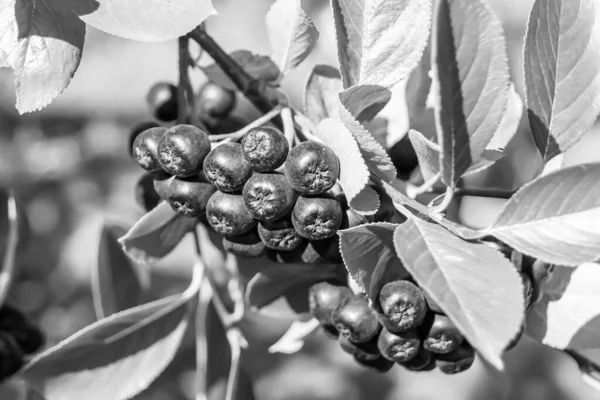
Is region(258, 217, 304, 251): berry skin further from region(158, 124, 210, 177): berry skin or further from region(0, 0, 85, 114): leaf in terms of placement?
region(0, 0, 85, 114): leaf

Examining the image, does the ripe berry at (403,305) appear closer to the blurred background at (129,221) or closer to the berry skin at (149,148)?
the berry skin at (149,148)

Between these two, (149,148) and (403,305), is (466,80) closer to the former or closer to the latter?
(403,305)

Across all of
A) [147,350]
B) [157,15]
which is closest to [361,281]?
[157,15]

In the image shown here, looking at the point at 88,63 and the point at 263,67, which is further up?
the point at 263,67

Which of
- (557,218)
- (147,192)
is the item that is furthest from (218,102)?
(557,218)

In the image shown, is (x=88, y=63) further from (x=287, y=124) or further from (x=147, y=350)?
(x=287, y=124)

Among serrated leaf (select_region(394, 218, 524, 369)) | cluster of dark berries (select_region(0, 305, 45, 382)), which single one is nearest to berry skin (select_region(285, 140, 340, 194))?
serrated leaf (select_region(394, 218, 524, 369))

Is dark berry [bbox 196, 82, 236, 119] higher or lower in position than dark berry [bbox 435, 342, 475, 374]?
higher

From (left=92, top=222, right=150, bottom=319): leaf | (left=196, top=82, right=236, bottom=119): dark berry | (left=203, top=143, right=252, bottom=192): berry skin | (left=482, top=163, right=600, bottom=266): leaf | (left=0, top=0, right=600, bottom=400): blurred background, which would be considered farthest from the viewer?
(left=0, top=0, right=600, bottom=400): blurred background
